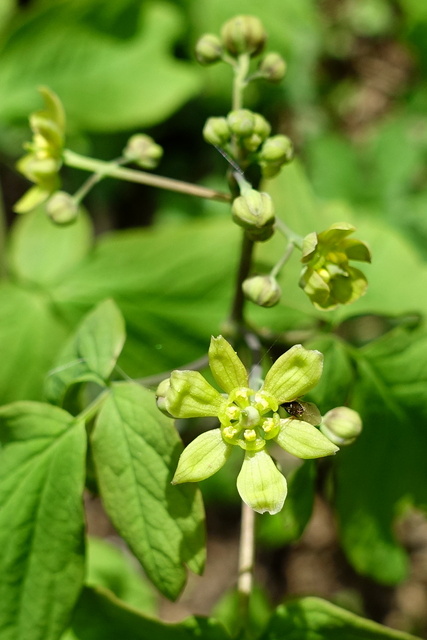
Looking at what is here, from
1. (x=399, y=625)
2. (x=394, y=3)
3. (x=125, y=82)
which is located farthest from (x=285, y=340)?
(x=394, y=3)

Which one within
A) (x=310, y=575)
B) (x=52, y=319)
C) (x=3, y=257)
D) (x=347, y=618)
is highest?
(x=347, y=618)

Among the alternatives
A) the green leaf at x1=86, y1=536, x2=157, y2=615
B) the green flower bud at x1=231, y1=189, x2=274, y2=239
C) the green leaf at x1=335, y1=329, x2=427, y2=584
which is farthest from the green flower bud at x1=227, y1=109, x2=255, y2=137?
the green leaf at x1=86, y1=536, x2=157, y2=615

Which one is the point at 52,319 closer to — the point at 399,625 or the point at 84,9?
the point at 84,9

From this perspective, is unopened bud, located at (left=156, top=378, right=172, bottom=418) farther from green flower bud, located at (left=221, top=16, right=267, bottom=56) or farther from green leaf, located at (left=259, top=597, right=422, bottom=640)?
green flower bud, located at (left=221, top=16, right=267, bottom=56)

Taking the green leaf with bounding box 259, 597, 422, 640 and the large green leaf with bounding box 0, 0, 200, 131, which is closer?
the green leaf with bounding box 259, 597, 422, 640

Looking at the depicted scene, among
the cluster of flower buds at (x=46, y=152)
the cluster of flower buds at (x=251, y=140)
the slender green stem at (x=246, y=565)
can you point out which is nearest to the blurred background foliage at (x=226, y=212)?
the slender green stem at (x=246, y=565)

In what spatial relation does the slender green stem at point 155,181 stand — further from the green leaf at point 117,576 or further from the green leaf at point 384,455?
the green leaf at point 117,576
